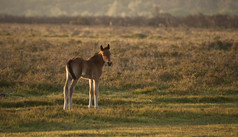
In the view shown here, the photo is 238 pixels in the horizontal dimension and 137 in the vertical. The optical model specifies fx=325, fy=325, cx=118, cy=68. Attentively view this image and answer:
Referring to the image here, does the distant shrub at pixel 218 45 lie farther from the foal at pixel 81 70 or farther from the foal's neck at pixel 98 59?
the foal at pixel 81 70

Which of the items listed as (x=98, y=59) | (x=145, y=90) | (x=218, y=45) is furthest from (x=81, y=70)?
(x=218, y=45)

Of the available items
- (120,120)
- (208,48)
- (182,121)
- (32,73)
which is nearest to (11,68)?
(32,73)

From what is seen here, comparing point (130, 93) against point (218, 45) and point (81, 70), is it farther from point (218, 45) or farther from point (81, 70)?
point (218, 45)

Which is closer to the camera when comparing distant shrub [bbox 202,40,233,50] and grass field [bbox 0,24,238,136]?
grass field [bbox 0,24,238,136]

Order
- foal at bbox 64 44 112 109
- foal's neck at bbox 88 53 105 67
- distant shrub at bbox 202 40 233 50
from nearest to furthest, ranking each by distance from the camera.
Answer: foal at bbox 64 44 112 109, foal's neck at bbox 88 53 105 67, distant shrub at bbox 202 40 233 50

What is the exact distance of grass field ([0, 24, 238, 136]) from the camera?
10.7 meters

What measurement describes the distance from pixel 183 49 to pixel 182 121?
1805 centimetres

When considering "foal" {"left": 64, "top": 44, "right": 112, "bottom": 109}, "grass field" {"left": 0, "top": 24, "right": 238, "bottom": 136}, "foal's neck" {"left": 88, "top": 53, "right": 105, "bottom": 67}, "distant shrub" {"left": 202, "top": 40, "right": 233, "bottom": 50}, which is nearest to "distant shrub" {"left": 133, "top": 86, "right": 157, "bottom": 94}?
"grass field" {"left": 0, "top": 24, "right": 238, "bottom": 136}

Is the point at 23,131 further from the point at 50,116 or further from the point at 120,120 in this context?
the point at 120,120

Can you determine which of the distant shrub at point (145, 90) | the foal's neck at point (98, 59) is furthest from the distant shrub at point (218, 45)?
the foal's neck at point (98, 59)

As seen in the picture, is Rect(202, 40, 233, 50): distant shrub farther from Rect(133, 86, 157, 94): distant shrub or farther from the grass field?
Rect(133, 86, 157, 94): distant shrub

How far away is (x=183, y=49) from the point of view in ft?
95.6

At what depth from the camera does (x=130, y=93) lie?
1673cm

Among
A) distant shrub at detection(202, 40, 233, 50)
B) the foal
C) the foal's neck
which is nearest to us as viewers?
the foal
